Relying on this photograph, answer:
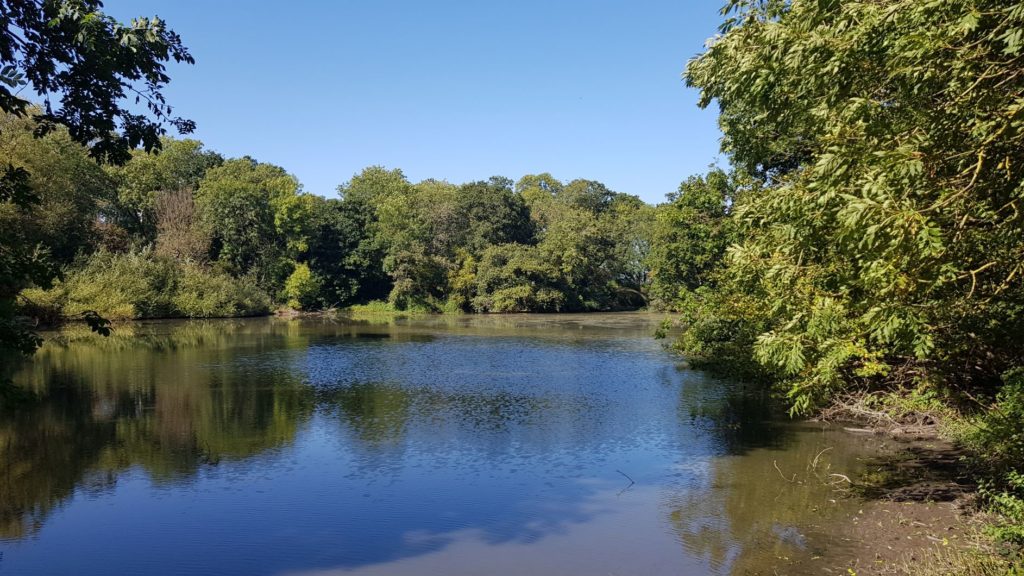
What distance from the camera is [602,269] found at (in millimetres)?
68312

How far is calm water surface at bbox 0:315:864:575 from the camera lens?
9.27 m

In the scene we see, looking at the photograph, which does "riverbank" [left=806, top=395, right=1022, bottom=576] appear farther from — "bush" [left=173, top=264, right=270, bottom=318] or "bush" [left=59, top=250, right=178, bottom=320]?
"bush" [left=173, top=264, right=270, bottom=318]

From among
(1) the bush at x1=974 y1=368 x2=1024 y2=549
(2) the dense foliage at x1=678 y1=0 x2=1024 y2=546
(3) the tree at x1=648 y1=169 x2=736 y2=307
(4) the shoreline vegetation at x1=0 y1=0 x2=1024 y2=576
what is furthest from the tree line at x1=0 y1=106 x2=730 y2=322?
(2) the dense foliage at x1=678 y1=0 x2=1024 y2=546

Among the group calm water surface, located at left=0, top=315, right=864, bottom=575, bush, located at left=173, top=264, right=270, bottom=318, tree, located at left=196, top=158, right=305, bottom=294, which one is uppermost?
tree, located at left=196, top=158, right=305, bottom=294

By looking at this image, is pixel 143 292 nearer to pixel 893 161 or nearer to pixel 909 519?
pixel 909 519

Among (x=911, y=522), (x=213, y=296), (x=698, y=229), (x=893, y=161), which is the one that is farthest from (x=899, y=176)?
(x=213, y=296)

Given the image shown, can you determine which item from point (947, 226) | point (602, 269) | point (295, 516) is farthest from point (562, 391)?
point (602, 269)

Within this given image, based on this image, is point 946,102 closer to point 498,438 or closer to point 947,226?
point 947,226

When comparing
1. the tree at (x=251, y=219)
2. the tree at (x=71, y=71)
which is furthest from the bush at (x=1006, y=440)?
the tree at (x=251, y=219)

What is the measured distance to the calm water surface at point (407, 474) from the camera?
9.27 metres

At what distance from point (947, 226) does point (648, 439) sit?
9.68 metres

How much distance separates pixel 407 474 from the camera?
42.2 ft

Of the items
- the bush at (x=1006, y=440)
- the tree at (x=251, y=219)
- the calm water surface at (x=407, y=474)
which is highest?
the tree at (x=251, y=219)

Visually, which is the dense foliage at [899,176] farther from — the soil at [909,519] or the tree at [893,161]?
the soil at [909,519]
